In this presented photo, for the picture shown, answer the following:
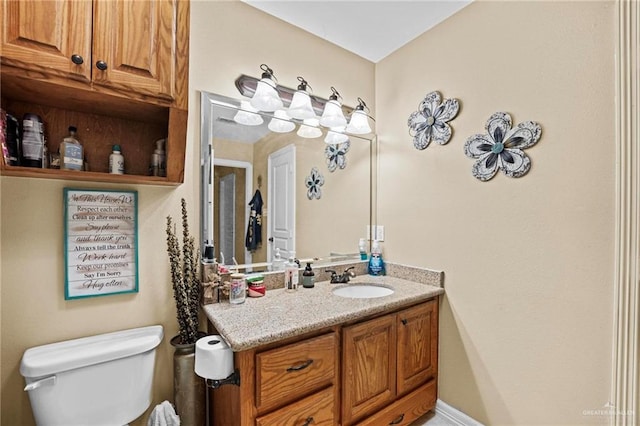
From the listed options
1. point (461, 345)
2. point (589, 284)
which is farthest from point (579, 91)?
point (461, 345)

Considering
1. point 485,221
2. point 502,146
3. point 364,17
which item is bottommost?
point 485,221

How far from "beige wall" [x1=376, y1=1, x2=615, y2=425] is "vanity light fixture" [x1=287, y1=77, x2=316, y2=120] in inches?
30.5

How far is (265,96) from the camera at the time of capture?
158 cm

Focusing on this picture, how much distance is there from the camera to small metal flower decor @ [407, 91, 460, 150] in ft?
5.65

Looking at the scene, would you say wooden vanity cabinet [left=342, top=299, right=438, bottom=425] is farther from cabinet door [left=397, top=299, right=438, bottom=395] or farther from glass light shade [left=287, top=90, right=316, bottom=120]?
glass light shade [left=287, top=90, right=316, bottom=120]

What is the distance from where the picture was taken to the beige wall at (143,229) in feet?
3.68

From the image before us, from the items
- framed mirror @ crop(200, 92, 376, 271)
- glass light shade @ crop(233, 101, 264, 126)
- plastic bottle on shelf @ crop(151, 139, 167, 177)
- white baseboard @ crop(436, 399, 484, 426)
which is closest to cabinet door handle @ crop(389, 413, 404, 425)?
white baseboard @ crop(436, 399, 484, 426)

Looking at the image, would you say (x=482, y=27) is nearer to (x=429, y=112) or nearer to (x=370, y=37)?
Answer: (x=429, y=112)

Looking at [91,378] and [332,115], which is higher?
[332,115]

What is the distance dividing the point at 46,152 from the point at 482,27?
2.27 metres

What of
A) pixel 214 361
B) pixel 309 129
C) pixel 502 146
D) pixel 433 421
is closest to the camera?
pixel 214 361

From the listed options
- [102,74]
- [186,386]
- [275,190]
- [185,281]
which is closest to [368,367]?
[186,386]

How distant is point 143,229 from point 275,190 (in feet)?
2.47

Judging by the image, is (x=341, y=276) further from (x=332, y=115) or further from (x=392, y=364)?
(x=332, y=115)
